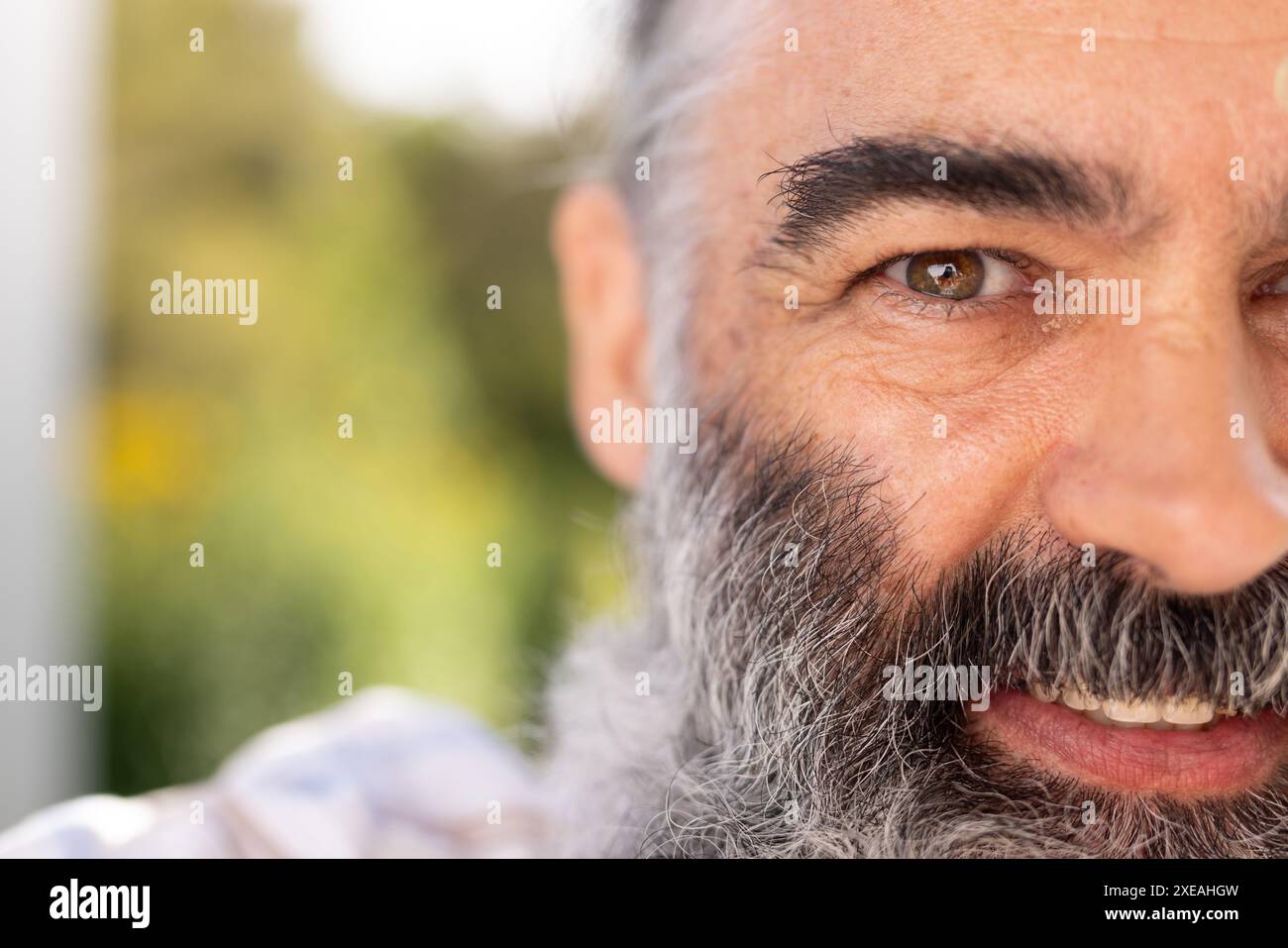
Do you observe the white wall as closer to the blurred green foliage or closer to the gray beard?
the blurred green foliage

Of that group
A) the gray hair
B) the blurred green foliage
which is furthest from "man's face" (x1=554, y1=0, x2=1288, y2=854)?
the blurred green foliage

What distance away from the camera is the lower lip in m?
0.96

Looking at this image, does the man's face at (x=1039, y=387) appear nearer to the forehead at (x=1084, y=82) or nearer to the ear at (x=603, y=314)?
the forehead at (x=1084, y=82)

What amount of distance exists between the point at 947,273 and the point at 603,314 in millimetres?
541

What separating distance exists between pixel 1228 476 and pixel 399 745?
123 centimetres

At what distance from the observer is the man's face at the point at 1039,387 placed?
91 centimetres

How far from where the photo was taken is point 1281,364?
3.12ft

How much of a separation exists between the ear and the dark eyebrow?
35 centimetres

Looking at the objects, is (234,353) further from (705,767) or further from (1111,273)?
(1111,273)

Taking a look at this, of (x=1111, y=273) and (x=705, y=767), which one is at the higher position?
(x=1111, y=273)

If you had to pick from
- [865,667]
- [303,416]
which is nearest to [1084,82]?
[865,667]

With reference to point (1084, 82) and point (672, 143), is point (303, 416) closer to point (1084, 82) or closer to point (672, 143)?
point (672, 143)
